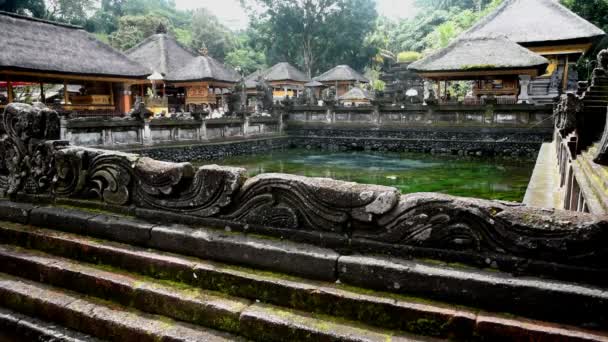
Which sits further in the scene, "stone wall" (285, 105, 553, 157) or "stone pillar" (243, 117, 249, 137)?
"stone pillar" (243, 117, 249, 137)

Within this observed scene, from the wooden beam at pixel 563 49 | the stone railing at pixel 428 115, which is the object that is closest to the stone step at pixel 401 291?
the stone railing at pixel 428 115

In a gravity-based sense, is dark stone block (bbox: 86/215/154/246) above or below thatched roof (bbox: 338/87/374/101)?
below

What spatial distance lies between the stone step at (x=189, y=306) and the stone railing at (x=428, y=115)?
18043 millimetres

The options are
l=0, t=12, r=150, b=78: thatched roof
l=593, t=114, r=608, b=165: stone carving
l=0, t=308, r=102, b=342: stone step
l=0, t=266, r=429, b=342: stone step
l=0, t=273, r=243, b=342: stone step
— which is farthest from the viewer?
l=0, t=12, r=150, b=78: thatched roof

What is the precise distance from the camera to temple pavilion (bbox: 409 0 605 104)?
19.3m

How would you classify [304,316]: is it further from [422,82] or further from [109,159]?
[422,82]

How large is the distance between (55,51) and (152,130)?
310 inches

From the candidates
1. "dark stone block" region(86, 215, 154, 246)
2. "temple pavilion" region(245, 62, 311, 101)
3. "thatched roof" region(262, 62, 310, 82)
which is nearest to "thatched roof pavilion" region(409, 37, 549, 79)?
"temple pavilion" region(245, 62, 311, 101)

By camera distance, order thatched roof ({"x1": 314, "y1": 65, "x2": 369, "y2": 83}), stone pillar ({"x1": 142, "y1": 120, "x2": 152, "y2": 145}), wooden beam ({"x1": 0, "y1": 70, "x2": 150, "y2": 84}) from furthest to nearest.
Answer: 1. thatched roof ({"x1": 314, "y1": 65, "x2": 369, "y2": 83})
2. wooden beam ({"x1": 0, "y1": 70, "x2": 150, "y2": 84})
3. stone pillar ({"x1": 142, "y1": 120, "x2": 152, "y2": 145})

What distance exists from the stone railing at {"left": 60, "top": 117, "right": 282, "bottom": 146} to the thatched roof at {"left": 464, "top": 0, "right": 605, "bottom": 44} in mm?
14810

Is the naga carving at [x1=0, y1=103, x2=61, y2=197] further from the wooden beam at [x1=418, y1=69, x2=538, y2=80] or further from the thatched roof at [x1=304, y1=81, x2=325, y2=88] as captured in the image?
the thatched roof at [x1=304, y1=81, x2=325, y2=88]

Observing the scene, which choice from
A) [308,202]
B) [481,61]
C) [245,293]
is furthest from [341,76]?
[245,293]

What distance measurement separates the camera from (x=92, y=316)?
8.13 feet

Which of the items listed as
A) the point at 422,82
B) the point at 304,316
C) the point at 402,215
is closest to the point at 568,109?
the point at 402,215
